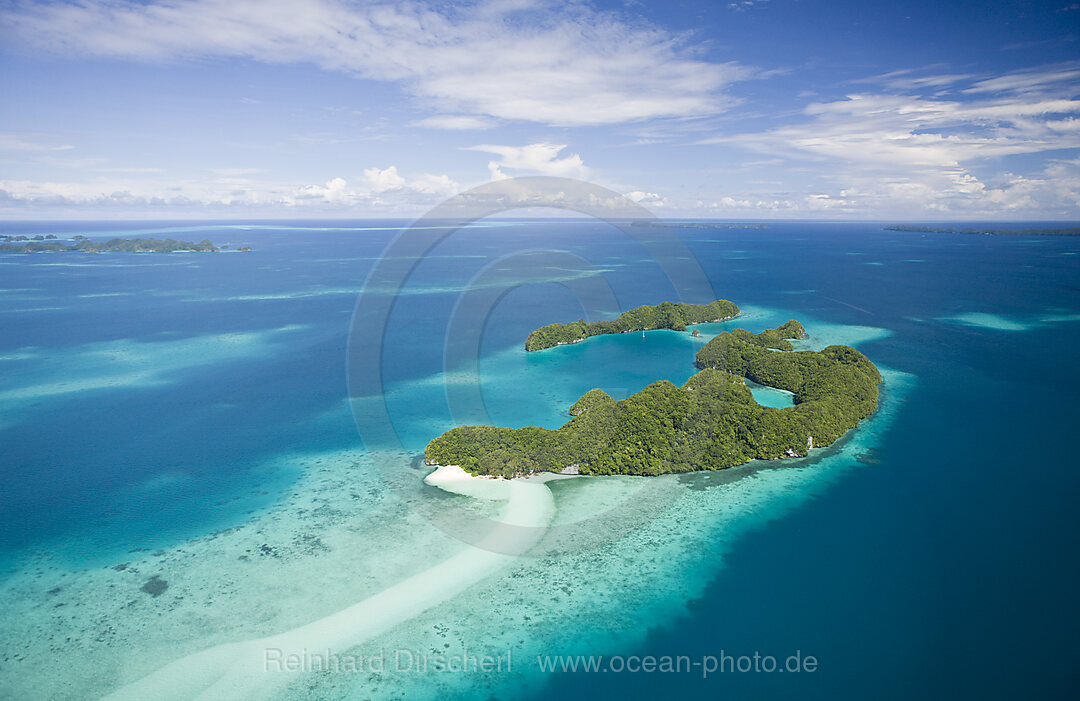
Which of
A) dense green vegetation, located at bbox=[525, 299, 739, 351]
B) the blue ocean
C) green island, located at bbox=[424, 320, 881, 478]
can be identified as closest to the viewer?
the blue ocean

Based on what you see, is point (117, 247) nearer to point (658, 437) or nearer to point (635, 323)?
point (635, 323)

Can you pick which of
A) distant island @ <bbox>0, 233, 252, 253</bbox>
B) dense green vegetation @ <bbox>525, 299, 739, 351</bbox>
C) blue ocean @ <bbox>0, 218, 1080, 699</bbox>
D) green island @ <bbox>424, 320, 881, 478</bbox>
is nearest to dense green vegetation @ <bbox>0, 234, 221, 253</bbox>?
distant island @ <bbox>0, 233, 252, 253</bbox>

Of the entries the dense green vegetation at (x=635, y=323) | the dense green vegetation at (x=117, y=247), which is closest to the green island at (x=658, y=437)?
the dense green vegetation at (x=635, y=323)

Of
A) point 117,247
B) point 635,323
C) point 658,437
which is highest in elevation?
point 117,247

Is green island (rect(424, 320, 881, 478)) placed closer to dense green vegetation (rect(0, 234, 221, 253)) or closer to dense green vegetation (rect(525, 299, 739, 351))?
dense green vegetation (rect(525, 299, 739, 351))

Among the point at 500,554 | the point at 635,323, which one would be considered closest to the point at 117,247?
the point at 635,323

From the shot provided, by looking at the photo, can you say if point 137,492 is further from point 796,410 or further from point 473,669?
point 796,410
